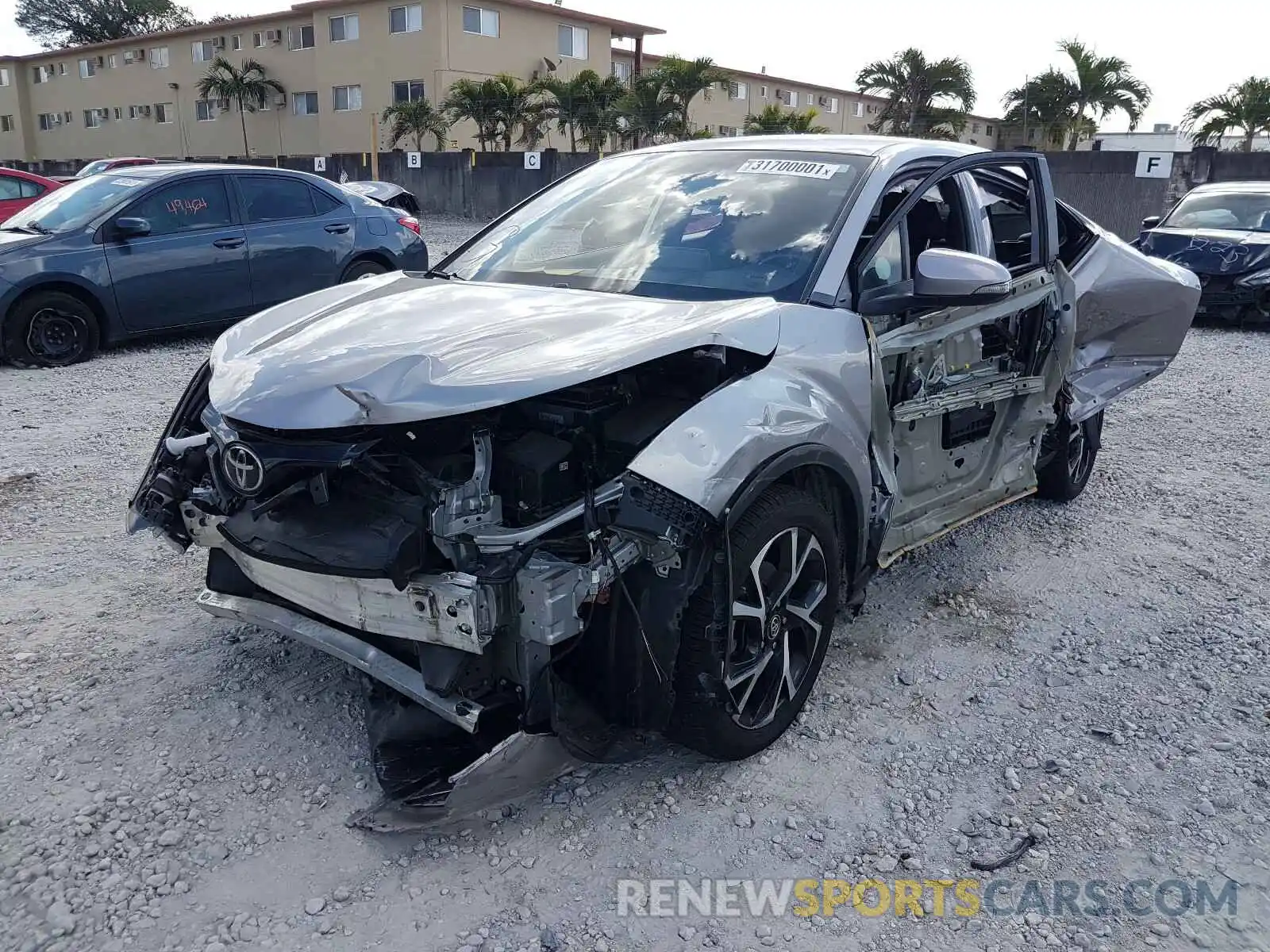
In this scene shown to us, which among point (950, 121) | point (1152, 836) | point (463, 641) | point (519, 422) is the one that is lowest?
point (1152, 836)

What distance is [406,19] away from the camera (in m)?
32.8

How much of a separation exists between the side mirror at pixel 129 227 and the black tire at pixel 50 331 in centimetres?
66

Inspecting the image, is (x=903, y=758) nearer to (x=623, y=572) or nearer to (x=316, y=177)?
(x=623, y=572)

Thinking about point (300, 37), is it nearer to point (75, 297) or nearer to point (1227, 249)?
point (75, 297)

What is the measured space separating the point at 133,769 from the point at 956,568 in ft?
11.3

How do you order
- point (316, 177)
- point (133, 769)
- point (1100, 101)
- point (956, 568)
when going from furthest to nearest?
point (1100, 101), point (316, 177), point (956, 568), point (133, 769)

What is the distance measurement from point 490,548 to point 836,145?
233 cm

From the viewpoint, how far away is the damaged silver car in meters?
2.50

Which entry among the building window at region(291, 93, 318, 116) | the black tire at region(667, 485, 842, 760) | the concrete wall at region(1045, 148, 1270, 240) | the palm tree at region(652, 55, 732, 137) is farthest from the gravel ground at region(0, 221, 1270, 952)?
the building window at region(291, 93, 318, 116)

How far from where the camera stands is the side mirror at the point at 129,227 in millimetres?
7816

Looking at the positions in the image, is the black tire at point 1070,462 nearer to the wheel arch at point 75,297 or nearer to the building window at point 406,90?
the wheel arch at point 75,297

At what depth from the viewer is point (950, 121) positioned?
2958 centimetres

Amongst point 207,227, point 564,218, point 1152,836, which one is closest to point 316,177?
point 207,227

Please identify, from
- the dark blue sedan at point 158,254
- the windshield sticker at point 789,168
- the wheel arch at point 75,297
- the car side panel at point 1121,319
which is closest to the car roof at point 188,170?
the dark blue sedan at point 158,254
